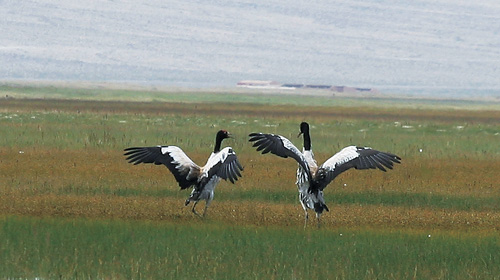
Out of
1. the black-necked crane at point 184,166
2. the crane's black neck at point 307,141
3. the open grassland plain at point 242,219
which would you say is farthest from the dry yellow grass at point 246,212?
the crane's black neck at point 307,141

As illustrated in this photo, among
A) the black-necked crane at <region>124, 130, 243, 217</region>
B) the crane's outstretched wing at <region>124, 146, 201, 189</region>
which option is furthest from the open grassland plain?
the crane's outstretched wing at <region>124, 146, 201, 189</region>

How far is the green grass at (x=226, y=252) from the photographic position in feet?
47.2

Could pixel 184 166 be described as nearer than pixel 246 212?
Yes

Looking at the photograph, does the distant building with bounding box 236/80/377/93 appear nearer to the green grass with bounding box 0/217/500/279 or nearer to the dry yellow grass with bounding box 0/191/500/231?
the dry yellow grass with bounding box 0/191/500/231

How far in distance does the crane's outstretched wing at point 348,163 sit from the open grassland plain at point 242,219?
0.76m

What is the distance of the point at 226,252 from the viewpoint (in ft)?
51.3

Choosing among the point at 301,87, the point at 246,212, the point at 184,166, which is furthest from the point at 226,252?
the point at 301,87

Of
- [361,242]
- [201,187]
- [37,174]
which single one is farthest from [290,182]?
[361,242]

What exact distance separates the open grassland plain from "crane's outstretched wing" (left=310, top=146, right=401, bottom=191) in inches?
29.8

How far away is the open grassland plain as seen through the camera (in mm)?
14773

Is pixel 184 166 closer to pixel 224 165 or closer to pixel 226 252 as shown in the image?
pixel 224 165

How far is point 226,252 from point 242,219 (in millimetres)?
3324

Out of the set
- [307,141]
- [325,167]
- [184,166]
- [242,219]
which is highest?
[307,141]

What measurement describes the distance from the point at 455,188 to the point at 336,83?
172 m
